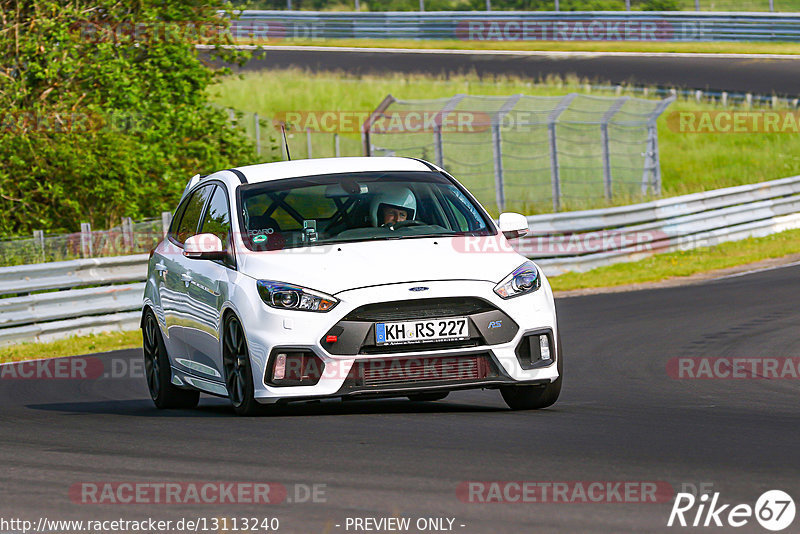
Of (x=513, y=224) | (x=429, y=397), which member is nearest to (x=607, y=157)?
(x=429, y=397)

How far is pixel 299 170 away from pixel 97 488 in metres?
3.75

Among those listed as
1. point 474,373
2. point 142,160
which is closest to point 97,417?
point 474,373

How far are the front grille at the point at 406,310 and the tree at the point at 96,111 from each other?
15527mm

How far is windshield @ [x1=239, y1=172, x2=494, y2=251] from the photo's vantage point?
9062 mm

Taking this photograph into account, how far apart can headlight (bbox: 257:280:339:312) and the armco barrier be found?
9.02m

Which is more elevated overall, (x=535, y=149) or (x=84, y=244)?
(x=84, y=244)

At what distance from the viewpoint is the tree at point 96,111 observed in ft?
75.8

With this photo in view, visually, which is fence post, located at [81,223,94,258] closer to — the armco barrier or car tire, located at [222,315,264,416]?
the armco barrier

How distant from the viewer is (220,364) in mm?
8977

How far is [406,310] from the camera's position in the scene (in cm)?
814

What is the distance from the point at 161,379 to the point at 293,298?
2.54 m

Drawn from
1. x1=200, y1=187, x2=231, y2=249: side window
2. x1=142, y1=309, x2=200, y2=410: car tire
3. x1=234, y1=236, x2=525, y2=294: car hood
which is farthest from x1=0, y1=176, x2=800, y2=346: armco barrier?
x1=234, y1=236, x2=525, y2=294: car hood

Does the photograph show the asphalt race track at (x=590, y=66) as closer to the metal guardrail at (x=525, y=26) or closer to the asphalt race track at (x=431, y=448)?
Answer: the metal guardrail at (x=525, y=26)

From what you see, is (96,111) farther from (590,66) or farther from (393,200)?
(590,66)
